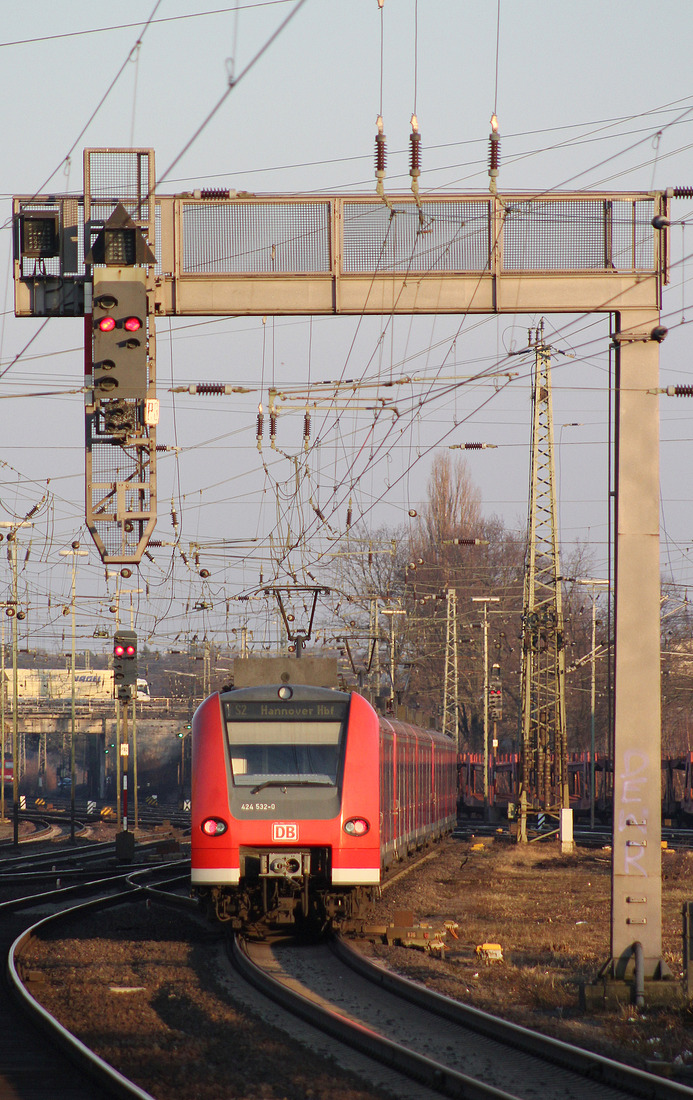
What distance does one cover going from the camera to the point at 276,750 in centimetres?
1438

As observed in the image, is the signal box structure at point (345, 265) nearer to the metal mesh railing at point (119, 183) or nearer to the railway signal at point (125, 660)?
the metal mesh railing at point (119, 183)

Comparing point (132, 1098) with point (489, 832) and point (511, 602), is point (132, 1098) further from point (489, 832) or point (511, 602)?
point (511, 602)

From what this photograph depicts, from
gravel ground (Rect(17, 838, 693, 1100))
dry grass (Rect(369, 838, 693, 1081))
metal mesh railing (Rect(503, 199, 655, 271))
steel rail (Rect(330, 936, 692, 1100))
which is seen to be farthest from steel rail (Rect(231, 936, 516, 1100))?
metal mesh railing (Rect(503, 199, 655, 271))

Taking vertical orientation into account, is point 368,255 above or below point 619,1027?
above

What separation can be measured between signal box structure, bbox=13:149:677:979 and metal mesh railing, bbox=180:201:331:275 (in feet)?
0.05

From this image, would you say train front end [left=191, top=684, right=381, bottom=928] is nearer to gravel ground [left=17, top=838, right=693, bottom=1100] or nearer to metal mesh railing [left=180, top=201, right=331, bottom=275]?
gravel ground [left=17, top=838, right=693, bottom=1100]

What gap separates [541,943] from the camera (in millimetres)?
13836

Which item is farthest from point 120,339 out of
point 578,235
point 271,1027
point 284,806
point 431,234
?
point 271,1027

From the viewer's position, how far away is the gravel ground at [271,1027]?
814cm

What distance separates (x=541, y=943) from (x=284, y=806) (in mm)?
3144

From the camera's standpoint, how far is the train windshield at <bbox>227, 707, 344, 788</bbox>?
14258 mm

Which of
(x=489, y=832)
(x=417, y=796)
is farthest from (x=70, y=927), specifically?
(x=489, y=832)

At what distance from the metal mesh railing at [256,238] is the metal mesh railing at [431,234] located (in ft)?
0.98

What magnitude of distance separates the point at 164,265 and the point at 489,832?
29.1m
